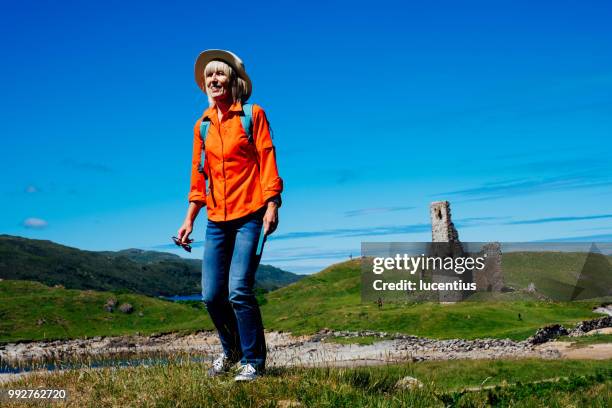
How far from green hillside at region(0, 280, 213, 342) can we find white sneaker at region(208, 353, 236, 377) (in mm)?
37504

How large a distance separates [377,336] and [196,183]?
2653 centimetres

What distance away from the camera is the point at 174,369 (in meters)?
7.80

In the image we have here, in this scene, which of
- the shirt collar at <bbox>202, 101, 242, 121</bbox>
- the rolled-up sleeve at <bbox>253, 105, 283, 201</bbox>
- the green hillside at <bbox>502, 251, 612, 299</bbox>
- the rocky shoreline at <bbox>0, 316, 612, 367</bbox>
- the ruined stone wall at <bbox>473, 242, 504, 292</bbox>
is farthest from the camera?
the ruined stone wall at <bbox>473, 242, 504, 292</bbox>

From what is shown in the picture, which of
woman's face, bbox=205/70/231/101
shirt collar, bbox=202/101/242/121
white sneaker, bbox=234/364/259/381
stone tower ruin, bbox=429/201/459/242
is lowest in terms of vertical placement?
white sneaker, bbox=234/364/259/381

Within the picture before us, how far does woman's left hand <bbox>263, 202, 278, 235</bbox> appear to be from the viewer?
7598 mm

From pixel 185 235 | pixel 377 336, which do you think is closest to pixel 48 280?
pixel 377 336

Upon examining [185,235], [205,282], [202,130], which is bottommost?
[205,282]

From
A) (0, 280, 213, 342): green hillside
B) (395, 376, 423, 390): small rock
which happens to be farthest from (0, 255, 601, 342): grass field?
(395, 376, 423, 390): small rock

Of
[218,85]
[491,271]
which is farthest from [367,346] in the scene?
[218,85]

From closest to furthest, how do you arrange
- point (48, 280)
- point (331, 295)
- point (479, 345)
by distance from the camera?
point (479, 345) < point (331, 295) < point (48, 280)

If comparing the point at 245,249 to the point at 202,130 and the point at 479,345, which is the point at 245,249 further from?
the point at 479,345

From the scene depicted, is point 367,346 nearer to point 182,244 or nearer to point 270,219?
point 182,244

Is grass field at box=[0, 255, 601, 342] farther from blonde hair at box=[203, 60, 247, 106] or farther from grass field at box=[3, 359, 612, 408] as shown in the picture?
blonde hair at box=[203, 60, 247, 106]

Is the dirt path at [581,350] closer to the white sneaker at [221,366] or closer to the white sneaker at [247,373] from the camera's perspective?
the white sneaker at [221,366]
